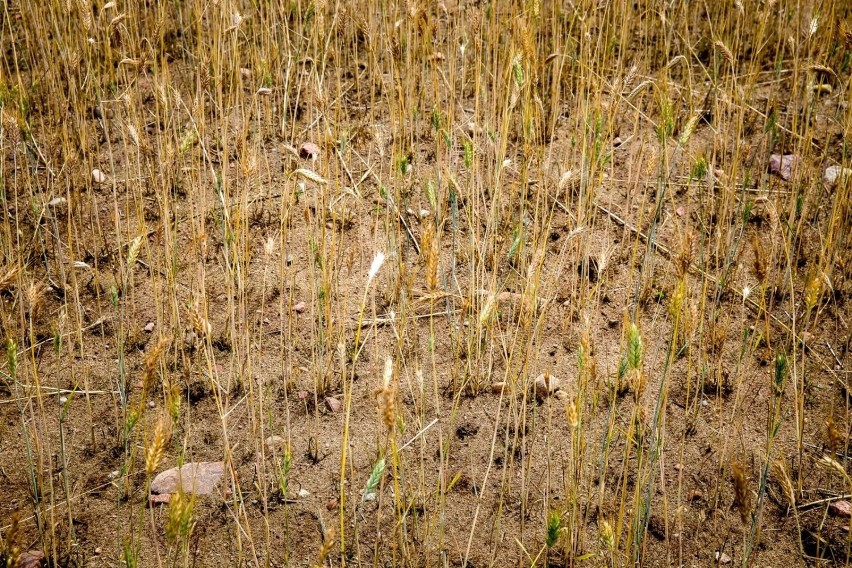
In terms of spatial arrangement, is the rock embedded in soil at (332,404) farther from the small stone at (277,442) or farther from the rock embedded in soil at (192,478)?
the rock embedded in soil at (192,478)

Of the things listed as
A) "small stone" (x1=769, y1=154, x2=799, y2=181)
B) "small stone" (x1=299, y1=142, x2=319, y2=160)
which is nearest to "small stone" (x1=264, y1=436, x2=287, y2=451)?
"small stone" (x1=299, y1=142, x2=319, y2=160)

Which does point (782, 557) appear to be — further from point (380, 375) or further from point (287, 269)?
point (287, 269)

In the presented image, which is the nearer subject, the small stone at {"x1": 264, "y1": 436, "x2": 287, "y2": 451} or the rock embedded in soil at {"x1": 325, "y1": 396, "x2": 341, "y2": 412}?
the small stone at {"x1": 264, "y1": 436, "x2": 287, "y2": 451}

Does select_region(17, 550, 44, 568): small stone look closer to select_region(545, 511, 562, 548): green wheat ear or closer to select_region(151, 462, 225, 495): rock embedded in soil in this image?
select_region(151, 462, 225, 495): rock embedded in soil

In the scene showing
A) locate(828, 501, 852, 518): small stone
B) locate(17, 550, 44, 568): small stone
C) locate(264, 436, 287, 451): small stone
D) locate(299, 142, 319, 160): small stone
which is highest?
locate(299, 142, 319, 160): small stone

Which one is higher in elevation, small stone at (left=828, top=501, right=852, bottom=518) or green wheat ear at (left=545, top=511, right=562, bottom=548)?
green wheat ear at (left=545, top=511, right=562, bottom=548)

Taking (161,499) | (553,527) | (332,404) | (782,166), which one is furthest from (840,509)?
(161,499)

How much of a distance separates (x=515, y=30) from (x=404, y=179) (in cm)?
61

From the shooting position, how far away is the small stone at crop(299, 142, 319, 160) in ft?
7.82

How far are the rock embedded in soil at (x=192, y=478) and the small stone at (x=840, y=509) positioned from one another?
132 centimetres

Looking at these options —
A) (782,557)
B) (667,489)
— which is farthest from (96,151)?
(782,557)

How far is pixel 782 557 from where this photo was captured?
1416mm

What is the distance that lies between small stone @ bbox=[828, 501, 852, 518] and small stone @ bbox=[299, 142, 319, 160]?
1.79 meters

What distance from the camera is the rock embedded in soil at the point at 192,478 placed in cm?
150
